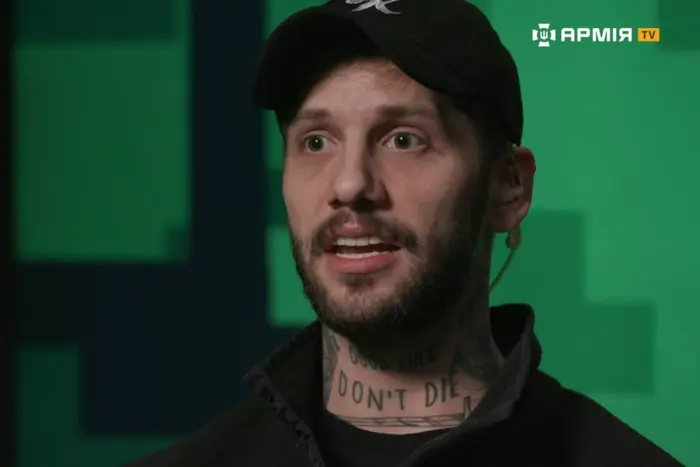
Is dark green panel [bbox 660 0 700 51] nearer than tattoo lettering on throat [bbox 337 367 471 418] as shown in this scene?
No

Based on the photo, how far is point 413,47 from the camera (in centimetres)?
88

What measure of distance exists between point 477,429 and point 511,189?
A: 1.00ft

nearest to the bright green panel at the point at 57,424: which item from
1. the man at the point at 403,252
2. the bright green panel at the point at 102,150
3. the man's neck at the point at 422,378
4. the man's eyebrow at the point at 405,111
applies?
the bright green panel at the point at 102,150

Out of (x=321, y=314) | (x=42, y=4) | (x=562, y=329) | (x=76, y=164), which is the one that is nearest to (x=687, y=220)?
(x=562, y=329)

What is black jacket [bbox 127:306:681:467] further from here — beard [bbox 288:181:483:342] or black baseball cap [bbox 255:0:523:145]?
black baseball cap [bbox 255:0:523:145]

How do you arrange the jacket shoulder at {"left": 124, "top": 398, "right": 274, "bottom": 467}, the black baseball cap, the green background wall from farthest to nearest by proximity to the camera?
the green background wall < the jacket shoulder at {"left": 124, "top": 398, "right": 274, "bottom": 467} < the black baseball cap

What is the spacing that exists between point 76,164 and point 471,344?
0.77m

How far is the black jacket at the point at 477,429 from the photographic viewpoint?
35.2 inches

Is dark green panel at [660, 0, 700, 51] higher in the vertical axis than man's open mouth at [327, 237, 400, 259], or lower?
higher

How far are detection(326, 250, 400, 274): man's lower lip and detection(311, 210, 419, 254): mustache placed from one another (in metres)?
0.02

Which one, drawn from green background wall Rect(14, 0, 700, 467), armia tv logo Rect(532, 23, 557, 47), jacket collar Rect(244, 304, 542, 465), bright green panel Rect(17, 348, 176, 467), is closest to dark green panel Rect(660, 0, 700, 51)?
green background wall Rect(14, 0, 700, 467)

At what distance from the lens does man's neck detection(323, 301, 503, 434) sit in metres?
0.97

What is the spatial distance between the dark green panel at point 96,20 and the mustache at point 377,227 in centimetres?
64

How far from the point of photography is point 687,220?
52.8 inches
